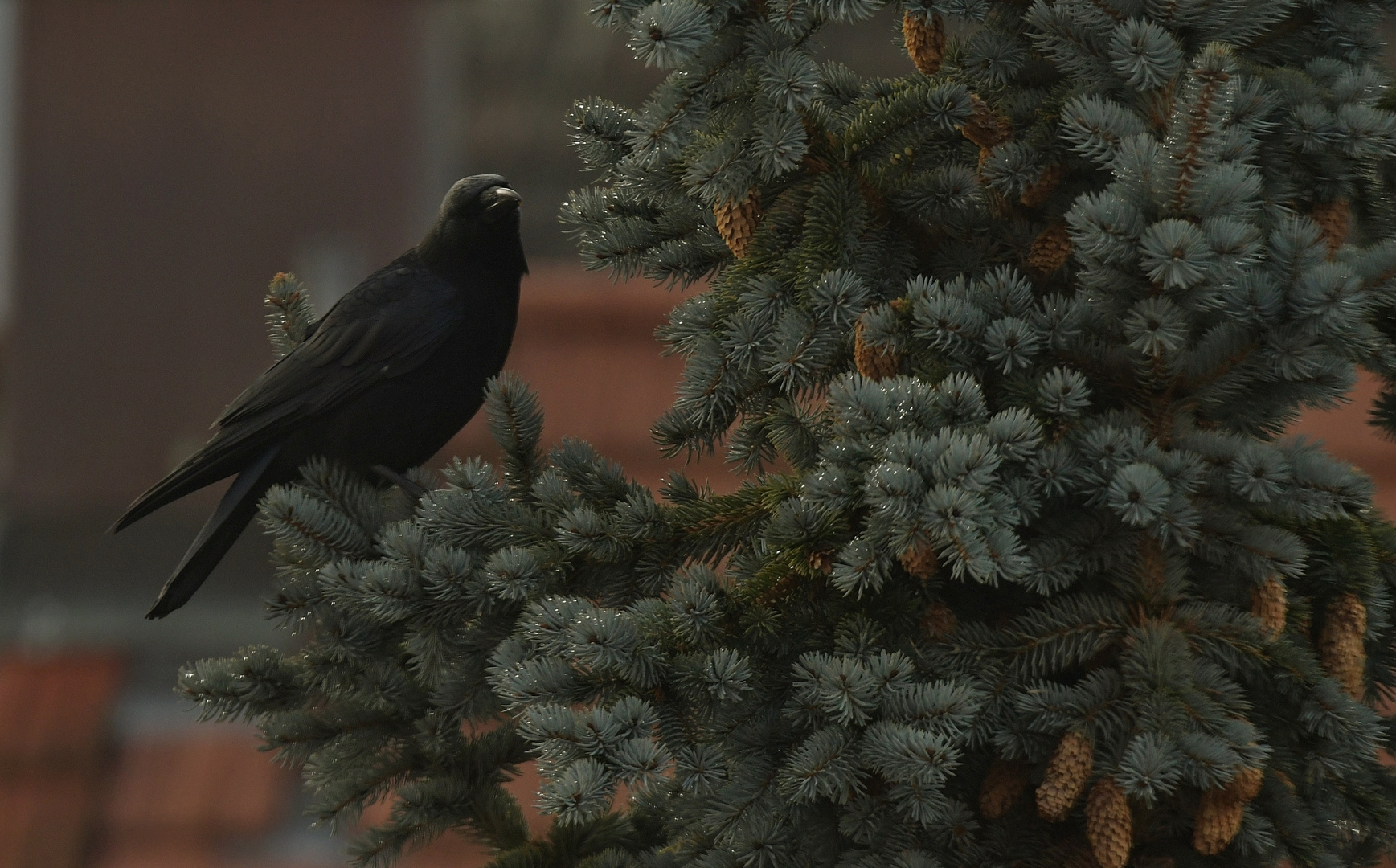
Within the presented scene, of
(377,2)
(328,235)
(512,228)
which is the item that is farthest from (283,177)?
(512,228)

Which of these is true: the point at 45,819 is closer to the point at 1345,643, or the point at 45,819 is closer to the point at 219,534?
the point at 219,534

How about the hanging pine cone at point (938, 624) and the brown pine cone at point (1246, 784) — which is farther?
the hanging pine cone at point (938, 624)

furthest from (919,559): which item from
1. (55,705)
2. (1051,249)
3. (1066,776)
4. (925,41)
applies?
(55,705)

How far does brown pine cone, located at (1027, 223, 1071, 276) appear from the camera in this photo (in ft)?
3.46

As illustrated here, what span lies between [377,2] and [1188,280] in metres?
6.92

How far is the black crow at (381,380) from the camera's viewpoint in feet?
5.12

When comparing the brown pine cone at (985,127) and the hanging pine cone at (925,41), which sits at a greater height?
the hanging pine cone at (925,41)

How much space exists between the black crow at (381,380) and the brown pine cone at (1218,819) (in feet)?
3.31

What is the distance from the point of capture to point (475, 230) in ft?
5.94

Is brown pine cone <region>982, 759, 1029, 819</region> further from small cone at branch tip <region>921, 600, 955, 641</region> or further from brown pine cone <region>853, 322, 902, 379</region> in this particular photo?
brown pine cone <region>853, 322, 902, 379</region>

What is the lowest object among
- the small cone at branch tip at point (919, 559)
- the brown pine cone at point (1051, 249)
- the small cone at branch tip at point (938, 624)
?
the small cone at branch tip at point (938, 624)

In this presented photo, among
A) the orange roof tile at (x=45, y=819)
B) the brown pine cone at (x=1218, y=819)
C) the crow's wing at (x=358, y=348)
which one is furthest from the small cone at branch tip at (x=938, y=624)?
the orange roof tile at (x=45, y=819)

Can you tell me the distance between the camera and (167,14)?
6973 millimetres

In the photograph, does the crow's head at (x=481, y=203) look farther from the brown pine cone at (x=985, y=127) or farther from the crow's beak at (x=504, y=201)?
the brown pine cone at (x=985, y=127)
